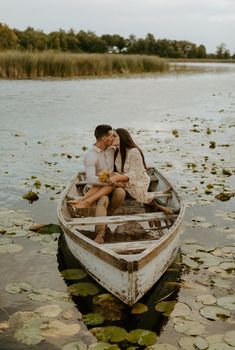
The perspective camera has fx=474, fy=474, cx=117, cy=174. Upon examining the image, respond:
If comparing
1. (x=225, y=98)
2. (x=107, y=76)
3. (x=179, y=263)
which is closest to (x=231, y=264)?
(x=179, y=263)

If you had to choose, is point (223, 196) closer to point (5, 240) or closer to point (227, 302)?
point (227, 302)

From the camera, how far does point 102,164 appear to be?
Result: 19.5 ft

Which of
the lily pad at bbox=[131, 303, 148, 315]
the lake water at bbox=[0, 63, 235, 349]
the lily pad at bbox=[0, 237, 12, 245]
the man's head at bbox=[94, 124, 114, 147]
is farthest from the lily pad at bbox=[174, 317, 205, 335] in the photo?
the lily pad at bbox=[0, 237, 12, 245]

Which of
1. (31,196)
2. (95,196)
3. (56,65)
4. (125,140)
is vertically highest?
(56,65)

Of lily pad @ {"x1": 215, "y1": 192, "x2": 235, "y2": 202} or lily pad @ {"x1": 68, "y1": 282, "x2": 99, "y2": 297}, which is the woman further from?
lily pad @ {"x1": 215, "y1": 192, "x2": 235, "y2": 202}

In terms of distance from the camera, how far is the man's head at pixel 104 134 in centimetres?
552

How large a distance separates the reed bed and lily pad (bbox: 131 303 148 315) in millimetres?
25261

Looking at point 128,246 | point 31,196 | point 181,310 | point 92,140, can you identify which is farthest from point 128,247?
point 92,140

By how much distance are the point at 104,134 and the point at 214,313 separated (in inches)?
95.8

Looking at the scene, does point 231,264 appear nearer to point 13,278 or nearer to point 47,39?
point 13,278

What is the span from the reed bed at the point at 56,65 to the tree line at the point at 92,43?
20.0 metres

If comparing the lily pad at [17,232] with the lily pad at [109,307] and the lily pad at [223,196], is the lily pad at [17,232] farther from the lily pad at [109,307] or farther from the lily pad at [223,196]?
the lily pad at [223,196]

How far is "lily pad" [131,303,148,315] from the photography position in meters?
4.17

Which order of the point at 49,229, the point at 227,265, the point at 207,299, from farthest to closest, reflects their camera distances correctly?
1. the point at 49,229
2. the point at 227,265
3. the point at 207,299
